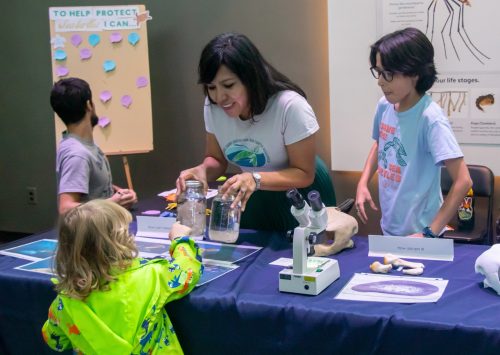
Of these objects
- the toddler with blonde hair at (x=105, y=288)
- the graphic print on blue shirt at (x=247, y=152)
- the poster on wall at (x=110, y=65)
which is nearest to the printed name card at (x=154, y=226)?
the graphic print on blue shirt at (x=247, y=152)

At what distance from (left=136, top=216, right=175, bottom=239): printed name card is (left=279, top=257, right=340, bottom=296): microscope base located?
66 cm

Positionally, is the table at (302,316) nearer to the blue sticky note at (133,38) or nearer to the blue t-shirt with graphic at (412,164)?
the blue t-shirt with graphic at (412,164)

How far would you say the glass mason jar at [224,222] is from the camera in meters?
1.80

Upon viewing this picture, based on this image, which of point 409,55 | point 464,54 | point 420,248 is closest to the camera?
point 420,248

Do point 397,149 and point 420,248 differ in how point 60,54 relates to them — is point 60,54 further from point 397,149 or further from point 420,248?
point 420,248

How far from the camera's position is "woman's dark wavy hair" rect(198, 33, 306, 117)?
5.95 ft

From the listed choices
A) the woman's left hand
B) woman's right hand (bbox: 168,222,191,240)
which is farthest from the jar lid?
the woman's left hand

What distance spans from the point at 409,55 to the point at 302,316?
102cm

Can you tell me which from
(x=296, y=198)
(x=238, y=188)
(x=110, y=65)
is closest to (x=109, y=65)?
(x=110, y=65)

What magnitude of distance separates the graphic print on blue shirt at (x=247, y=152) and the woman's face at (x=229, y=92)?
11cm

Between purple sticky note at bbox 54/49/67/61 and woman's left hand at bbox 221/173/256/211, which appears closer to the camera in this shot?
woman's left hand at bbox 221/173/256/211

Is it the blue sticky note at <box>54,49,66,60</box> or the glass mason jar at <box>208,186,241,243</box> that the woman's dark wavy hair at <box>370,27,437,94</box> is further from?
the blue sticky note at <box>54,49,66,60</box>

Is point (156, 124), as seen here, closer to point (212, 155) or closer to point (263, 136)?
point (212, 155)

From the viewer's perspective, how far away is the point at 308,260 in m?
1.56
